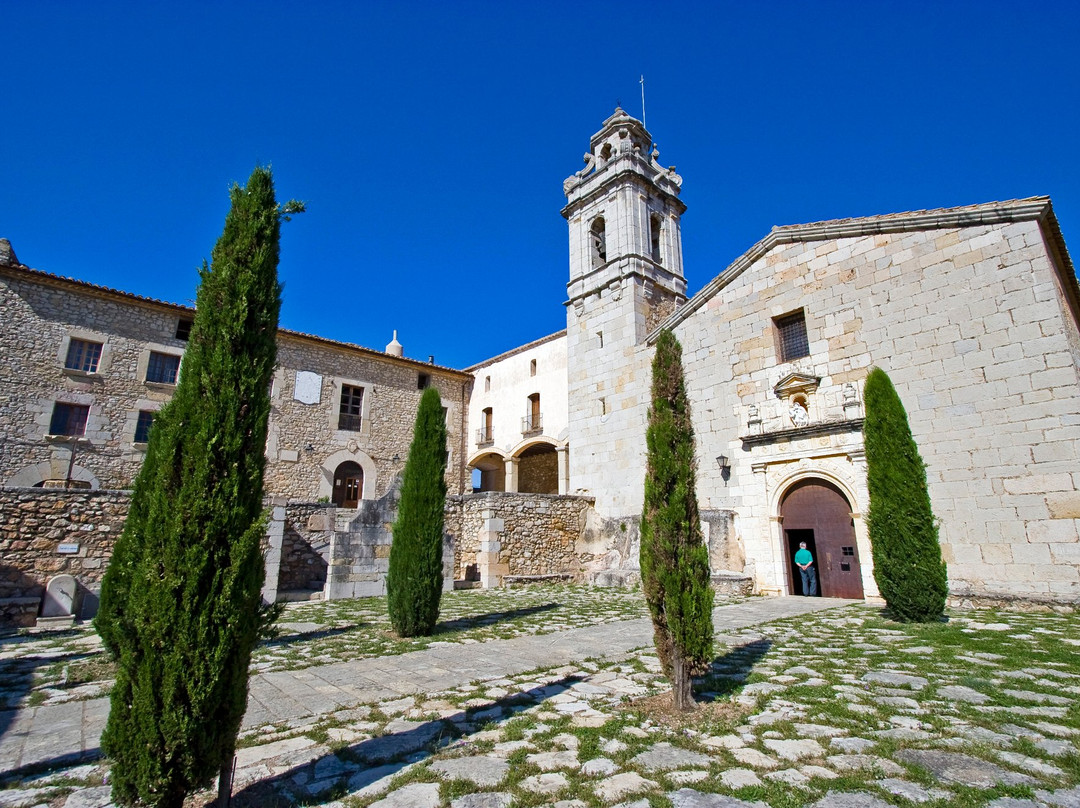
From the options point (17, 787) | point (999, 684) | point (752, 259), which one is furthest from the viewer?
point (752, 259)

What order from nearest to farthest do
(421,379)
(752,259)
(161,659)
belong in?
(161,659), (752,259), (421,379)

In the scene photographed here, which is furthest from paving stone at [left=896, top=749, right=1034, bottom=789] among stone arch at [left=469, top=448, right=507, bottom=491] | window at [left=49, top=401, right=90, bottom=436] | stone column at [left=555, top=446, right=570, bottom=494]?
stone arch at [left=469, top=448, right=507, bottom=491]

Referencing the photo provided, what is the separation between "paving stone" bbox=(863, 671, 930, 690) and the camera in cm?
429

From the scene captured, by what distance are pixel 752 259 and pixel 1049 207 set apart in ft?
17.5

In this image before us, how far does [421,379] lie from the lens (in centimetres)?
2277

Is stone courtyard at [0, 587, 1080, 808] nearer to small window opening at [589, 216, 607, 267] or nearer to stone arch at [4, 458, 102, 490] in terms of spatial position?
stone arch at [4, 458, 102, 490]

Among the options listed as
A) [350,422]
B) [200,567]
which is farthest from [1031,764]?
[350,422]

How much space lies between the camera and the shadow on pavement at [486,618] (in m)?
7.67

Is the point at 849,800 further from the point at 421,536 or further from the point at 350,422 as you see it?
the point at 350,422

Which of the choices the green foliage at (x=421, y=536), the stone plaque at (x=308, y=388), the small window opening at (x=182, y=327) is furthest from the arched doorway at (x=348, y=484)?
the green foliage at (x=421, y=536)

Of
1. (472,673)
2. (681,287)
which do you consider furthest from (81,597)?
(681,287)

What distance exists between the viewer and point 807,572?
1137 centimetres

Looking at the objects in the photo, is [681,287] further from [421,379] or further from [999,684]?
[999,684]

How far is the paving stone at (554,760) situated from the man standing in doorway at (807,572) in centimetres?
965
